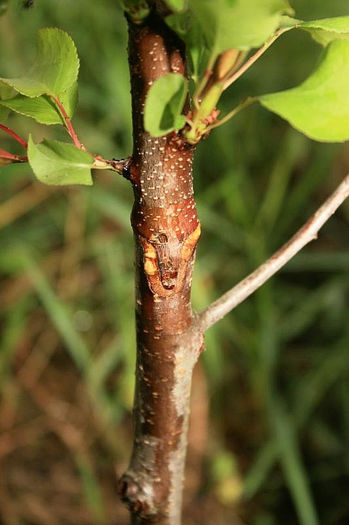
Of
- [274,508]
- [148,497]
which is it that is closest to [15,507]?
[274,508]

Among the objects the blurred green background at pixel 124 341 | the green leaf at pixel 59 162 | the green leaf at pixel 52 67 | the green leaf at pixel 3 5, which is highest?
the green leaf at pixel 3 5

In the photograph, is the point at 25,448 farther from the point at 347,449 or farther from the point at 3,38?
the point at 3,38

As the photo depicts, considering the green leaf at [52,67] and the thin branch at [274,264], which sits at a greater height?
the green leaf at [52,67]

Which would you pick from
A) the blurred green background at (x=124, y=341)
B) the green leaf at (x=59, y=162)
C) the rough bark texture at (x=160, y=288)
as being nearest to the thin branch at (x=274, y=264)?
the rough bark texture at (x=160, y=288)

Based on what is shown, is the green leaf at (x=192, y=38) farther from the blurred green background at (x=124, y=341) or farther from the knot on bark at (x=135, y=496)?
the blurred green background at (x=124, y=341)

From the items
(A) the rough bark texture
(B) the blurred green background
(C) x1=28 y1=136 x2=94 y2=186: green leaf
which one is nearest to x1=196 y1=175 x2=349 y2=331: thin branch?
(A) the rough bark texture

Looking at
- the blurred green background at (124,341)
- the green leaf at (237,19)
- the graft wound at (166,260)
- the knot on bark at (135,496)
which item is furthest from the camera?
the blurred green background at (124,341)
